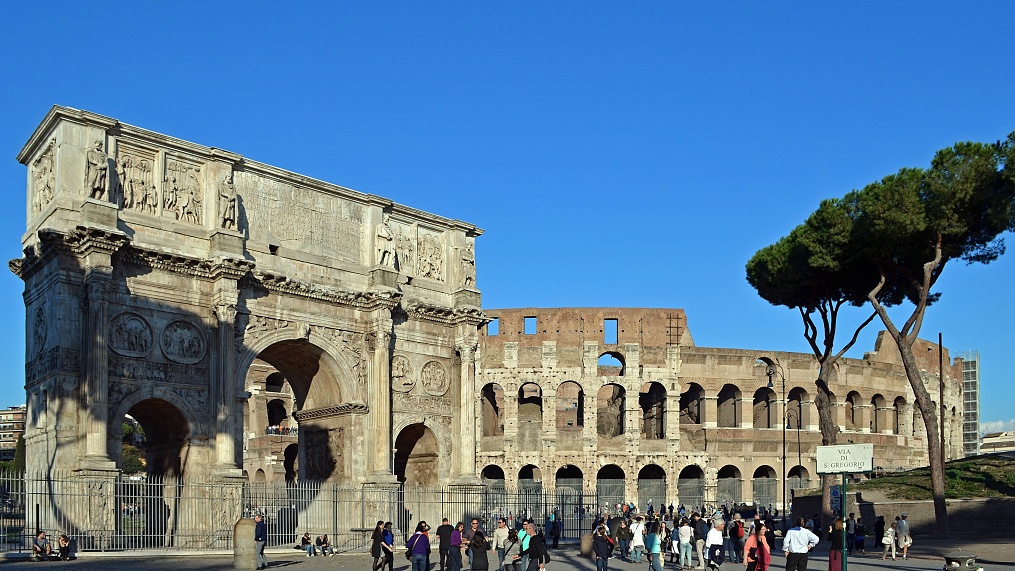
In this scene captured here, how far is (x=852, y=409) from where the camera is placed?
2265 inches

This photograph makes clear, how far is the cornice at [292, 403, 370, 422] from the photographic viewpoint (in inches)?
1109

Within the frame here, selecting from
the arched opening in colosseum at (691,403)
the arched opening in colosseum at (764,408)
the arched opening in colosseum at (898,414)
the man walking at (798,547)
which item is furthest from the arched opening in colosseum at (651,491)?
the man walking at (798,547)

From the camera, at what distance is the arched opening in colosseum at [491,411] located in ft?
177

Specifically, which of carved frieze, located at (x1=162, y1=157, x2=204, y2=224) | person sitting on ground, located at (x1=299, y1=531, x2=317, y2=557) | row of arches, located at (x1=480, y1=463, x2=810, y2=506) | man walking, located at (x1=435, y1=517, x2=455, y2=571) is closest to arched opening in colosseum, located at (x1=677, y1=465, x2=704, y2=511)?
row of arches, located at (x1=480, y1=463, x2=810, y2=506)

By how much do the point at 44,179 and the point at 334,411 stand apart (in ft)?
A: 30.5

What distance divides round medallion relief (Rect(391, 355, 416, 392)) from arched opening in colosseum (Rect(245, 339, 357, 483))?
5.37 ft

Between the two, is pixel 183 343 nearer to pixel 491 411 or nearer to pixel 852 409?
pixel 491 411

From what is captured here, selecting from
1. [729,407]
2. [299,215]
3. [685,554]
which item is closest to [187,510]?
[299,215]

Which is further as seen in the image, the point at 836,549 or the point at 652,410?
the point at 652,410

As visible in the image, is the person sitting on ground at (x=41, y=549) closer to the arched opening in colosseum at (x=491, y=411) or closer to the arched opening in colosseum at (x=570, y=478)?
the arched opening in colosseum at (x=570, y=478)

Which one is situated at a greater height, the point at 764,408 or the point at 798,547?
the point at 764,408

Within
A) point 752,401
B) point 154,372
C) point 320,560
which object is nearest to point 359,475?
point 320,560

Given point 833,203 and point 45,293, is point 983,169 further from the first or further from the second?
point 45,293

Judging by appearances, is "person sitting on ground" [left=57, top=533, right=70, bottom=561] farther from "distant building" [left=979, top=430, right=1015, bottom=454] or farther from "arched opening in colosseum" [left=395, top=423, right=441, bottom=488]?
"distant building" [left=979, top=430, right=1015, bottom=454]
